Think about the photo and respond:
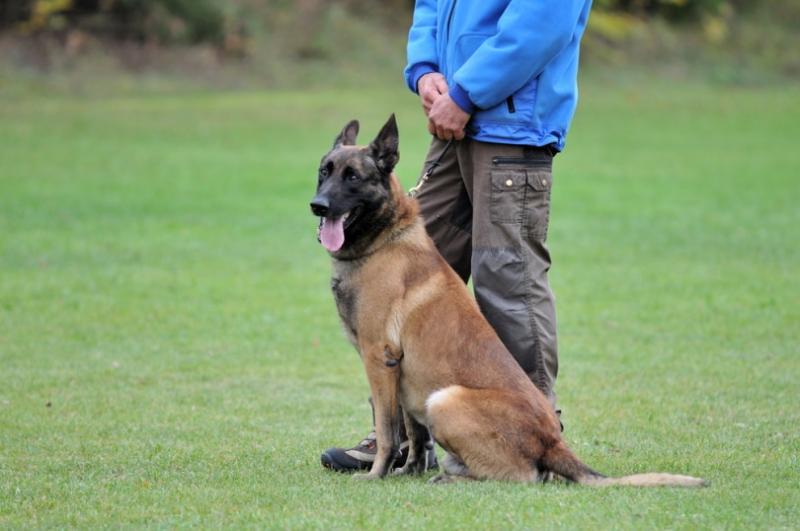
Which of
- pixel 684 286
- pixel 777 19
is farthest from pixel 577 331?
pixel 777 19

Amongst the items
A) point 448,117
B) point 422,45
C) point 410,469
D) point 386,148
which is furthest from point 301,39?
point 410,469

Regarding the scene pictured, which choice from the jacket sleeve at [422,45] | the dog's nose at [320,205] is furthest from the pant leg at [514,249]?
the dog's nose at [320,205]

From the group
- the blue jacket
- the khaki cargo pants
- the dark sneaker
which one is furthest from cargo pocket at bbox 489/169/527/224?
the dark sneaker

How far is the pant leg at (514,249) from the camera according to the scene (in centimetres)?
584

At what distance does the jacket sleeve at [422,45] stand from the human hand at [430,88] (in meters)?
0.07

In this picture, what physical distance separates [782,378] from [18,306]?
628 centimetres

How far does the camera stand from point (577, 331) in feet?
33.9

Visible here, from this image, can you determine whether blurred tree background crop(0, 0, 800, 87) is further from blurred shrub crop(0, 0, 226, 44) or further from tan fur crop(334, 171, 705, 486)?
tan fur crop(334, 171, 705, 486)

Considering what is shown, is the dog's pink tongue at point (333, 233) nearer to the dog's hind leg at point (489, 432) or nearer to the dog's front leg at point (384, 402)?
the dog's front leg at point (384, 402)

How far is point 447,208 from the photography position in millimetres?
6215

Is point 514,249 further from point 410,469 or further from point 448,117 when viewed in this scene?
point 410,469

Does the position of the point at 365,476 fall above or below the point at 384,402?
below

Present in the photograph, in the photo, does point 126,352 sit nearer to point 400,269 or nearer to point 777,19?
point 400,269

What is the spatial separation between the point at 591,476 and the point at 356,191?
64.0 inches
